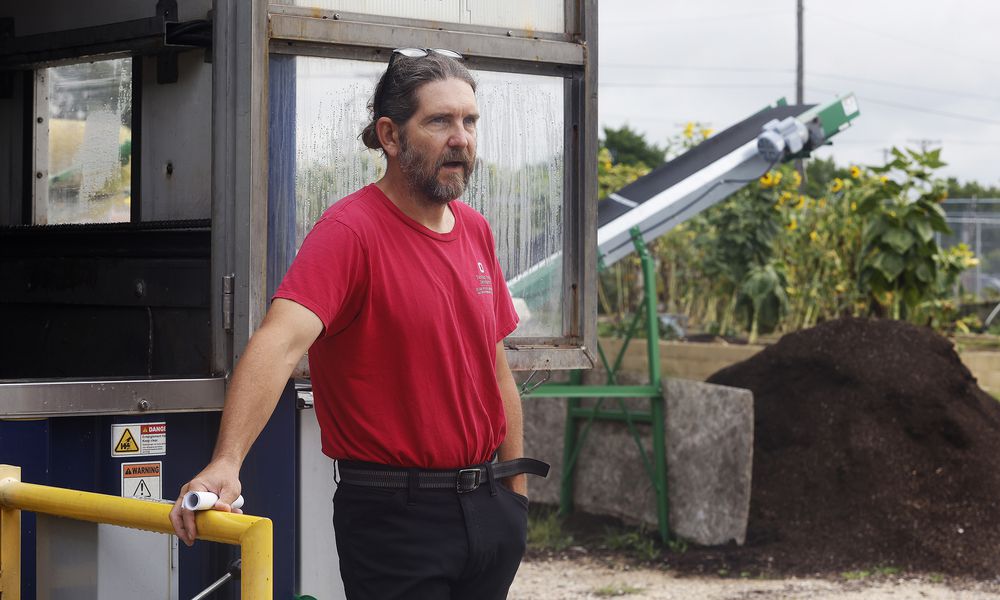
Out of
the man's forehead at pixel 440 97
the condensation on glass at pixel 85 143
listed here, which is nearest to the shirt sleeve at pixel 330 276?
the man's forehead at pixel 440 97

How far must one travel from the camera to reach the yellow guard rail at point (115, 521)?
2.04 m

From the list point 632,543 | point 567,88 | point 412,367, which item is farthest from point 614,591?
point 412,367

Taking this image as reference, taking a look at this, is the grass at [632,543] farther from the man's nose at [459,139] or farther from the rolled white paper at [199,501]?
the rolled white paper at [199,501]

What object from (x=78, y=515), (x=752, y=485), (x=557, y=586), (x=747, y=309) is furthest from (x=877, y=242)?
(x=78, y=515)

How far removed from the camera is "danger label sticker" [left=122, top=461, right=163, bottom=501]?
2961mm

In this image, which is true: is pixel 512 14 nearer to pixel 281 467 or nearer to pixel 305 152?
pixel 305 152

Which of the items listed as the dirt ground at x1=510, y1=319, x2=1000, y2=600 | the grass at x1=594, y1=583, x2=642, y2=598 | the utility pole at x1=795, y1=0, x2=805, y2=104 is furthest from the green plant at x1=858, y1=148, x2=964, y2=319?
the utility pole at x1=795, y1=0, x2=805, y2=104

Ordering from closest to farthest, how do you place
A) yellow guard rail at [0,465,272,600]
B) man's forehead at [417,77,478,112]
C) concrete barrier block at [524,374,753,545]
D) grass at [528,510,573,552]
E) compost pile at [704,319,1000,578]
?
yellow guard rail at [0,465,272,600]
man's forehead at [417,77,478,112]
compost pile at [704,319,1000,578]
concrete barrier block at [524,374,753,545]
grass at [528,510,573,552]

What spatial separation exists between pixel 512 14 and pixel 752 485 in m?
5.00

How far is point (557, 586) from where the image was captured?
676 cm

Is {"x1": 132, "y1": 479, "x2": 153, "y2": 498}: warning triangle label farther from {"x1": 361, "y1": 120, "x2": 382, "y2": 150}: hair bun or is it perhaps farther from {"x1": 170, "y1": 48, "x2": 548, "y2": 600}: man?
{"x1": 361, "y1": 120, "x2": 382, "y2": 150}: hair bun

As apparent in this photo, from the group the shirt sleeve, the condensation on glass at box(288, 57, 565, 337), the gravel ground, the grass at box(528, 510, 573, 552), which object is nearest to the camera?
the shirt sleeve

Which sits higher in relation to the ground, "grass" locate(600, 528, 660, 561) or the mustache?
the mustache

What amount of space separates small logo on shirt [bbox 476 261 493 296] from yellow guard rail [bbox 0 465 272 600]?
77 centimetres
